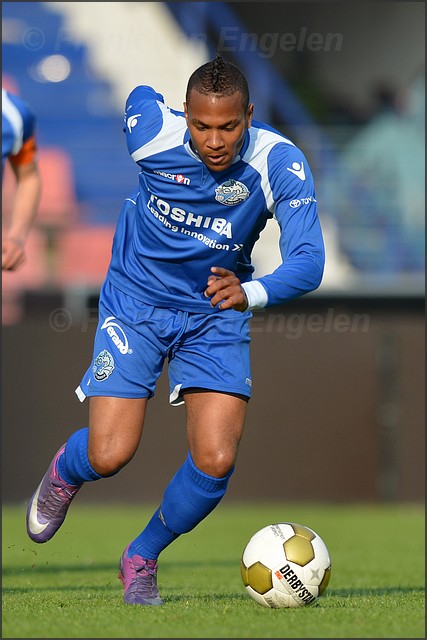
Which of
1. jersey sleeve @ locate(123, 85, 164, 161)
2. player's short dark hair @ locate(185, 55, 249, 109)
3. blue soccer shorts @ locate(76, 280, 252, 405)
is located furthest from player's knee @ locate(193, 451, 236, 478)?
player's short dark hair @ locate(185, 55, 249, 109)

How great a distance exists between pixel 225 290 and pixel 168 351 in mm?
1009

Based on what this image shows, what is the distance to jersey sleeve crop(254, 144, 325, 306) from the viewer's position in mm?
4621

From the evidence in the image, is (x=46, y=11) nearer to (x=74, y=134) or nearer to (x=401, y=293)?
(x=74, y=134)

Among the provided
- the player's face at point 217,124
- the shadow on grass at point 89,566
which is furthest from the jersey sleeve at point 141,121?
the shadow on grass at point 89,566

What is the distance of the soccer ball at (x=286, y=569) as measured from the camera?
4.96 meters

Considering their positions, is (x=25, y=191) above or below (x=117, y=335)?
above

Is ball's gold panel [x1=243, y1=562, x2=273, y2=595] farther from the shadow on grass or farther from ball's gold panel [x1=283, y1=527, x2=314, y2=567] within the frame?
the shadow on grass

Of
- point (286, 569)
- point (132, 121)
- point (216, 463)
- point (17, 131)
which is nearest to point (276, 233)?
point (17, 131)

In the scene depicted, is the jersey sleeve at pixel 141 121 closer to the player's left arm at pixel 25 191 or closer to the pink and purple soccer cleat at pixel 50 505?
the player's left arm at pixel 25 191

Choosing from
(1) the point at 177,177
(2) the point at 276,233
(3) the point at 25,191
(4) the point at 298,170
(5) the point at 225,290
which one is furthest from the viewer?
(2) the point at 276,233

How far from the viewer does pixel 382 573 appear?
7031 mm

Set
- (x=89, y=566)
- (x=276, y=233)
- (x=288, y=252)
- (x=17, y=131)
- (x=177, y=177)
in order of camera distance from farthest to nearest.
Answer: (x=276, y=233), (x=89, y=566), (x=17, y=131), (x=177, y=177), (x=288, y=252)

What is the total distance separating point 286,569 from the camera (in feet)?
16.4

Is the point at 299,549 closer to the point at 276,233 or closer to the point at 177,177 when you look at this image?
the point at 177,177
